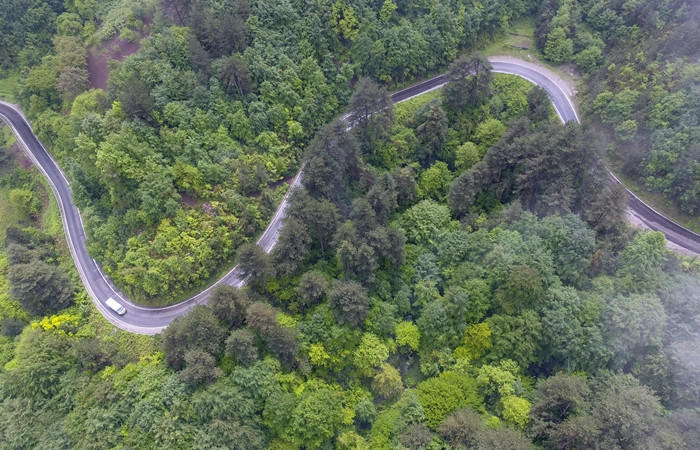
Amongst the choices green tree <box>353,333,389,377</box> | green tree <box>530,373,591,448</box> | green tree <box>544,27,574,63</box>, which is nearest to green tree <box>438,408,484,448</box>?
green tree <box>530,373,591,448</box>

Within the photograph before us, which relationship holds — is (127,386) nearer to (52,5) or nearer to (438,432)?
(438,432)

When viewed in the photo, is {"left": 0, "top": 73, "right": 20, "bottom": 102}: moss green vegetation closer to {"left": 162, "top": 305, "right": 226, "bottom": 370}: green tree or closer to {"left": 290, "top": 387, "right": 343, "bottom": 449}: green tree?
{"left": 162, "top": 305, "right": 226, "bottom": 370}: green tree

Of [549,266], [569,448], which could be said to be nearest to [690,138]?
[549,266]

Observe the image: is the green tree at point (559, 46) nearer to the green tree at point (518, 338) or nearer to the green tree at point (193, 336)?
the green tree at point (518, 338)

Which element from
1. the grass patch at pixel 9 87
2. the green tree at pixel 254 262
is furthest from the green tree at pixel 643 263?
the grass patch at pixel 9 87

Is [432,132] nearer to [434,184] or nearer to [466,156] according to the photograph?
[466,156]
